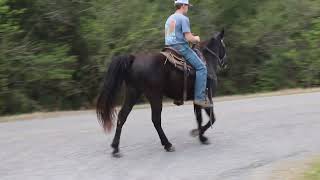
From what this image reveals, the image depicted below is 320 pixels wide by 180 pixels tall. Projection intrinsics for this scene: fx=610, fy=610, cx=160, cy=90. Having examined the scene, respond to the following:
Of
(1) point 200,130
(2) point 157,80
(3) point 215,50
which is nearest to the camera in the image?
(2) point 157,80

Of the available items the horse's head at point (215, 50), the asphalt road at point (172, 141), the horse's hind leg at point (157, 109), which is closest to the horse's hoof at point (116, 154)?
the asphalt road at point (172, 141)

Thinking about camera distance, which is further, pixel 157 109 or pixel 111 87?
pixel 157 109

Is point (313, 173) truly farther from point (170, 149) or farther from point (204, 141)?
point (204, 141)

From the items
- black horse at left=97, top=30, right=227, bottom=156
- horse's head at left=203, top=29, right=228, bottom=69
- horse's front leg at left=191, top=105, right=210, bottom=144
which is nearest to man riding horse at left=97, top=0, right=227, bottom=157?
black horse at left=97, top=30, right=227, bottom=156

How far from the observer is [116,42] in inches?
813

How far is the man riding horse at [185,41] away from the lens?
34.0ft

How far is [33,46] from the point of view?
20.1 metres

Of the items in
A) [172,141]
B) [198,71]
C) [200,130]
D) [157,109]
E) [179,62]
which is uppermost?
[179,62]

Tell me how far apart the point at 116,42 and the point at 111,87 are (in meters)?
10.6

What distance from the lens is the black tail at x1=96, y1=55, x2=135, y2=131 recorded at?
401 inches

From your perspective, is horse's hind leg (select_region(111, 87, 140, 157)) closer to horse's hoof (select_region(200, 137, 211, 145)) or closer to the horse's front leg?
the horse's front leg

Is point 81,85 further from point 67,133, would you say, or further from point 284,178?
point 284,178

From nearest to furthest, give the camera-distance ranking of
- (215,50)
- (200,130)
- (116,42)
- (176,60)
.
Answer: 1. (176,60)
2. (200,130)
3. (215,50)
4. (116,42)

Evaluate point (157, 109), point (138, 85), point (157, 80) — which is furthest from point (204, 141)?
point (138, 85)
